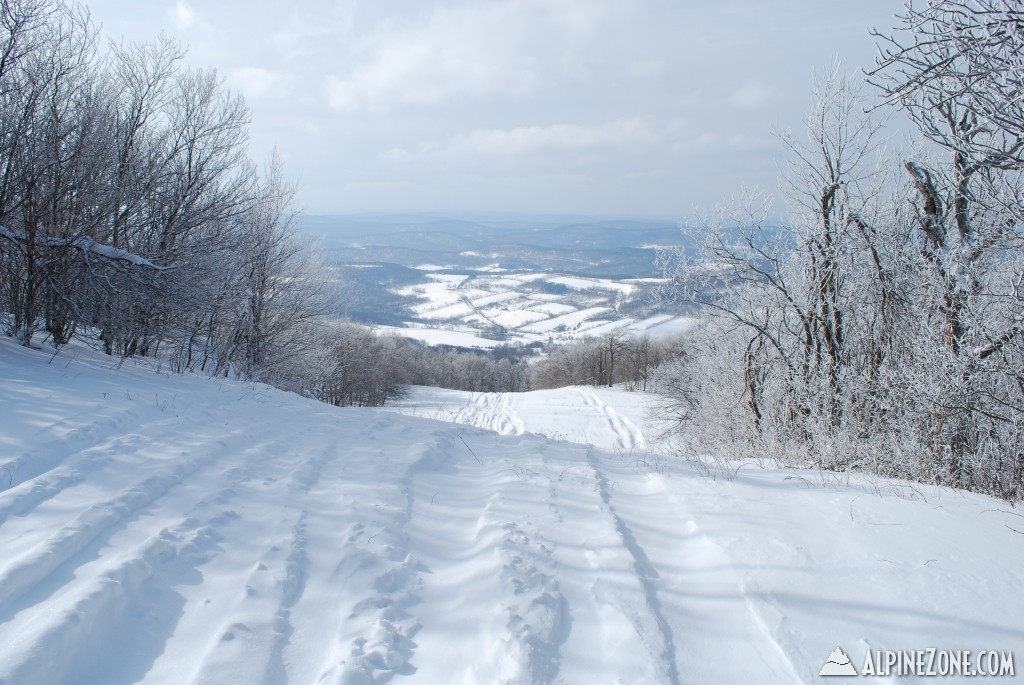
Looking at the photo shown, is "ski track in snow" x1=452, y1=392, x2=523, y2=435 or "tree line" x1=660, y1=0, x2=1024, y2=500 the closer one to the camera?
"tree line" x1=660, y1=0, x2=1024, y2=500

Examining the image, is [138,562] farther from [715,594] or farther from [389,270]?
[389,270]

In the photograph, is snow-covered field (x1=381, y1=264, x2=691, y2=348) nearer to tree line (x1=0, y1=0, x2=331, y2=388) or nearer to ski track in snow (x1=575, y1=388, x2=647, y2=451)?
ski track in snow (x1=575, y1=388, x2=647, y2=451)

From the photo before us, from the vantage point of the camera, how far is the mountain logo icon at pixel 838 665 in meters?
2.51

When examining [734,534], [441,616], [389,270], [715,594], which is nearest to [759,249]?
[734,534]

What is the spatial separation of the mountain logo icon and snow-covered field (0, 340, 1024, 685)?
4cm

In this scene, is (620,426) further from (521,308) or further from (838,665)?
(521,308)

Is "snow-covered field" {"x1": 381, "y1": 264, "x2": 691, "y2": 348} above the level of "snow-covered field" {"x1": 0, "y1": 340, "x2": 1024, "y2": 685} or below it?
above

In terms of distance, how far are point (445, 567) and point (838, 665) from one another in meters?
2.17

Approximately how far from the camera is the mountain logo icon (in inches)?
98.9

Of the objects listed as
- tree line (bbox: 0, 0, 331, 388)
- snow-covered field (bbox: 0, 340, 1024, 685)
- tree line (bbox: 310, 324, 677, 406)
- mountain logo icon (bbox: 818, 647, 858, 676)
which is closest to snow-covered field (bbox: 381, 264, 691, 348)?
tree line (bbox: 310, 324, 677, 406)

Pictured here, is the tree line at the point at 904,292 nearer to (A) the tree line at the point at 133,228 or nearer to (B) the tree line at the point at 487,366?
(A) the tree line at the point at 133,228

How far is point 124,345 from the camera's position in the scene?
42.9 feet

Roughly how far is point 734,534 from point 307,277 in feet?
67.1

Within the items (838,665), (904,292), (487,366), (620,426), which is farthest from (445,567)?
(487,366)
